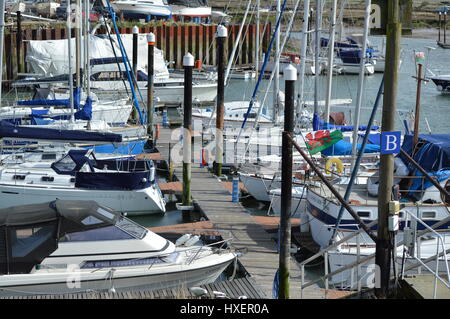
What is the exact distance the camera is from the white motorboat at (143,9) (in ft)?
210

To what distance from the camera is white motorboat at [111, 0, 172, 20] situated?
63969 millimetres

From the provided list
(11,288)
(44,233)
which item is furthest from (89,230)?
(11,288)

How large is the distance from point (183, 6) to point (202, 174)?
45.0 meters

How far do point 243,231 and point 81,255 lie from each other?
5810 mm

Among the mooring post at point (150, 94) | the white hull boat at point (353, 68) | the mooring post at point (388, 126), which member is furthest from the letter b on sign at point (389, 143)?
the white hull boat at point (353, 68)

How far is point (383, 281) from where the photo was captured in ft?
38.0

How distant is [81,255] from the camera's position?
1466 cm

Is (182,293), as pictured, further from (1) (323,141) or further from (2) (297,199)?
(1) (323,141)

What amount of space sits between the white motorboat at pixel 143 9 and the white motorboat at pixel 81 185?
4288cm

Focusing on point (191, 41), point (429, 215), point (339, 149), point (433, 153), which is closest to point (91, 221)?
point (429, 215)

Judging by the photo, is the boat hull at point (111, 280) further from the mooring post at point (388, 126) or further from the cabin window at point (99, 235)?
the mooring post at point (388, 126)

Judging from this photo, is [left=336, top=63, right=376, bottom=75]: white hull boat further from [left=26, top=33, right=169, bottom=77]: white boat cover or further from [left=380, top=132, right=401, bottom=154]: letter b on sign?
[left=380, top=132, right=401, bottom=154]: letter b on sign

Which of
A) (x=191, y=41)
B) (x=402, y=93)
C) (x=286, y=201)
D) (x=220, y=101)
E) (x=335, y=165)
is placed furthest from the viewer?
(x=191, y=41)

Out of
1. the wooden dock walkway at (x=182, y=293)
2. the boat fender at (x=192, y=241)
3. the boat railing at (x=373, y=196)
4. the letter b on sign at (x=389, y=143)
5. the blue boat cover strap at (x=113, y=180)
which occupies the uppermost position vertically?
the letter b on sign at (x=389, y=143)
